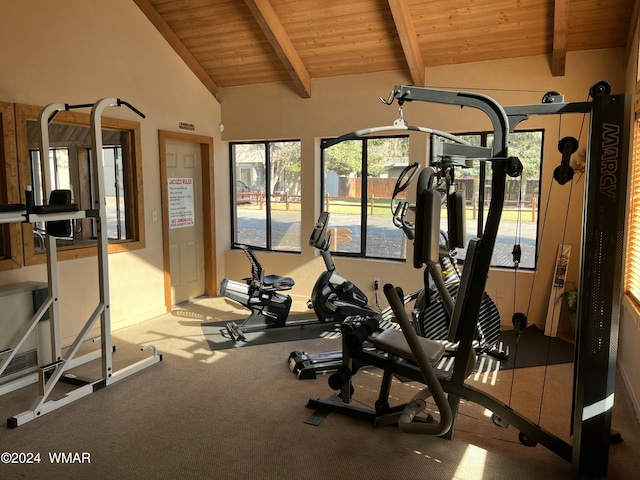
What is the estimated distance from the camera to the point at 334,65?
5.33 metres

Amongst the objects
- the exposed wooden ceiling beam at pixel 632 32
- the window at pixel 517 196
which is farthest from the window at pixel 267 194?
the exposed wooden ceiling beam at pixel 632 32

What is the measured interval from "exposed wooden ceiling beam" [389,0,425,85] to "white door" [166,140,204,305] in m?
2.85

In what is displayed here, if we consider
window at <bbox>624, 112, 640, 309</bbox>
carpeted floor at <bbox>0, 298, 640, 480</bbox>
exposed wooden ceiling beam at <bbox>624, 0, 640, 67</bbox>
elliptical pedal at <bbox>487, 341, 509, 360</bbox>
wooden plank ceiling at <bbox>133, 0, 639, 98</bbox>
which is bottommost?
carpeted floor at <bbox>0, 298, 640, 480</bbox>

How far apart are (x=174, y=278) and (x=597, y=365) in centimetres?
467

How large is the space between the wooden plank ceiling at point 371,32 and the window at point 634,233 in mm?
1157

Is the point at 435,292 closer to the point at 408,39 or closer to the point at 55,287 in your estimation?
the point at 408,39

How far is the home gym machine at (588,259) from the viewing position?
2.23 metres

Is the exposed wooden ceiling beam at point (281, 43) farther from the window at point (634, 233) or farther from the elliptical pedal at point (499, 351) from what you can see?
the elliptical pedal at point (499, 351)

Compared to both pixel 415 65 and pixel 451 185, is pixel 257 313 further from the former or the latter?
pixel 415 65

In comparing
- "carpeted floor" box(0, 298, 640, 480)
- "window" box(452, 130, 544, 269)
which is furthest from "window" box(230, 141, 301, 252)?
"carpeted floor" box(0, 298, 640, 480)

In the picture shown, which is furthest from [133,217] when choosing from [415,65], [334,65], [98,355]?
[415,65]

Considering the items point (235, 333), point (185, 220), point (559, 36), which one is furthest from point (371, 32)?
point (235, 333)

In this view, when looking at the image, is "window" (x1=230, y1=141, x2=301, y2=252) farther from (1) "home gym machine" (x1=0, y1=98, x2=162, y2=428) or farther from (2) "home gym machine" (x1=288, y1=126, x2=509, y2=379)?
(1) "home gym machine" (x1=0, y1=98, x2=162, y2=428)

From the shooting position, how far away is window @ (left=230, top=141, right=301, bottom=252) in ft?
19.9
